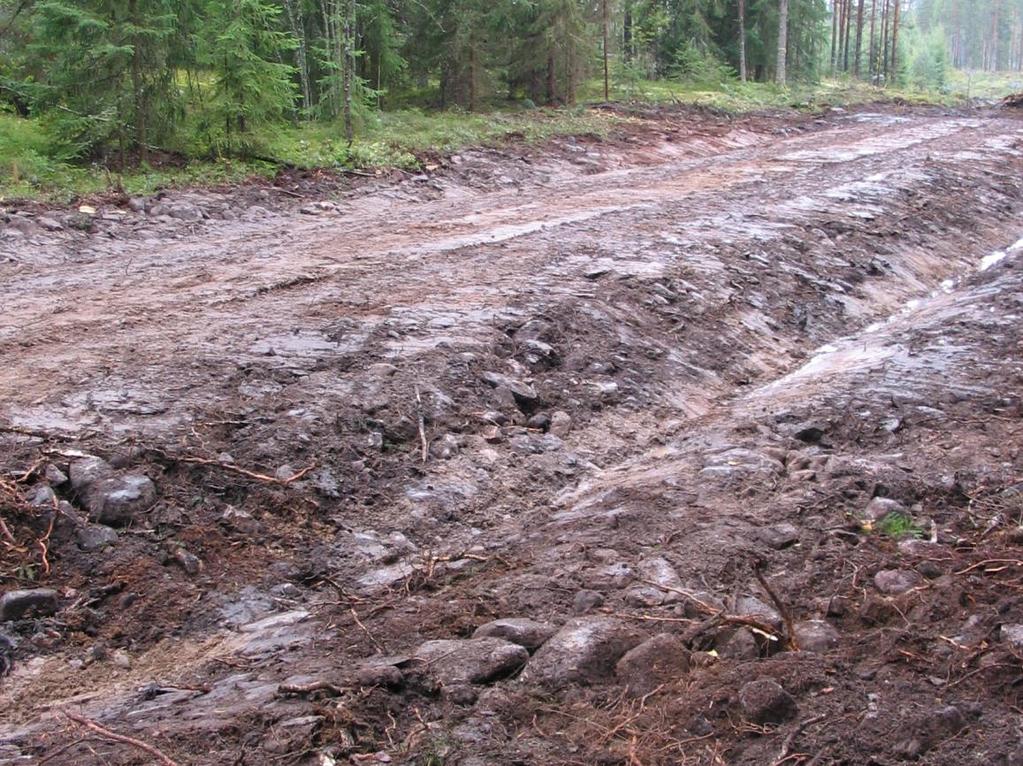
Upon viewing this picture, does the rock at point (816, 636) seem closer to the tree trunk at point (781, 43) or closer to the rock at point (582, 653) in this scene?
the rock at point (582, 653)

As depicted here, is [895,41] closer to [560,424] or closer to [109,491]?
[560,424]

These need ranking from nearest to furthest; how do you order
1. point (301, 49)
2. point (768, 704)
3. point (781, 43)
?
point (768, 704)
point (301, 49)
point (781, 43)

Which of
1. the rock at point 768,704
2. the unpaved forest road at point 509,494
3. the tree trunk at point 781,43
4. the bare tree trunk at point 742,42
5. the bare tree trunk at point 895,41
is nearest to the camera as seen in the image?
the rock at point 768,704

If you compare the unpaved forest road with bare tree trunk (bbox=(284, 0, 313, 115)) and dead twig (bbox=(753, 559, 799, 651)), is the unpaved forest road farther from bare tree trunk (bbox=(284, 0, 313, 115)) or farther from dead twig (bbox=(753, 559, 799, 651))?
bare tree trunk (bbox=(284, 0, 313, 115))

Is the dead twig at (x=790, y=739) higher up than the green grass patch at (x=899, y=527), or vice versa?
the dead twig at (x=790, y=739)

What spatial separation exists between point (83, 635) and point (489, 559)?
72.0 inches

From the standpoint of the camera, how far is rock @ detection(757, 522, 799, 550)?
453cm

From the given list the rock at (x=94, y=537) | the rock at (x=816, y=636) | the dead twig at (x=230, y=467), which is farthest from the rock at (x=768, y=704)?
the rock at (x=94, y=537)

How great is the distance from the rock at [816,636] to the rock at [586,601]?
0.82 meters

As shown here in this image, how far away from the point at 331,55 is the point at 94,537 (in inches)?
606

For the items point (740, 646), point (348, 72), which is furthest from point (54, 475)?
point (348, 72)

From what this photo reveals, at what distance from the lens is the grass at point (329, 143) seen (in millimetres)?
12203

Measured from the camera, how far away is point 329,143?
50.9 ft

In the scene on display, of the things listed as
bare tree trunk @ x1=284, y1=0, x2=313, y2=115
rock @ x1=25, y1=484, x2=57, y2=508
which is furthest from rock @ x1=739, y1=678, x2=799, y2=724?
bare tree trunk @ x1=284, y1=0, x2=313, y2=115
